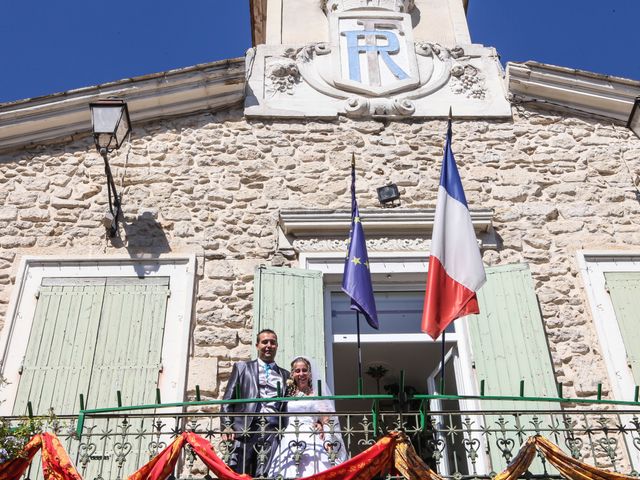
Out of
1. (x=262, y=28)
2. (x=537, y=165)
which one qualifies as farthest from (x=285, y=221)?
(x=262, y=28)

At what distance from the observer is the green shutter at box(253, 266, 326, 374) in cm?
634

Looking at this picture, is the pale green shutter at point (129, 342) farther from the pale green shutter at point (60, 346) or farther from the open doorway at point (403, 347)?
the open doorway at point (403, 347)

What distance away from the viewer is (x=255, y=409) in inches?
208

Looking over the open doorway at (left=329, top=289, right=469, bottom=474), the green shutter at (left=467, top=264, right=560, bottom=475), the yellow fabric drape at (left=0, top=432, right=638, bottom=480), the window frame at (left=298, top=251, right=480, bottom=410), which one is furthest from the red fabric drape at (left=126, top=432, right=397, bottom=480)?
the window frame at (left=298, top=251, right=480, bottom=410)

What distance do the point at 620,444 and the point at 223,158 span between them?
14.2 ft

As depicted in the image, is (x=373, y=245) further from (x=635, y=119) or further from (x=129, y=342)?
(x=635, y=119)

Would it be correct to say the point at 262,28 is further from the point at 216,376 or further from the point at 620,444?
the point at 620,444

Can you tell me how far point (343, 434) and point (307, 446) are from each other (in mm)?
453

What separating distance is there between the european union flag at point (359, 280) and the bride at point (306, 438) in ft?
2.18

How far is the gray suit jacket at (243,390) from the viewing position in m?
5.25

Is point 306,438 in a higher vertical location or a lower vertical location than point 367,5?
lower

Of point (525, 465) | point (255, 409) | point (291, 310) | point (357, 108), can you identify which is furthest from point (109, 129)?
point (525, 465)

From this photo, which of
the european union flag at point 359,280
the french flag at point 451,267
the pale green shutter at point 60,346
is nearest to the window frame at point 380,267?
the european union flag at point 359,280

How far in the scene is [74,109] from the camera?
7891mm
